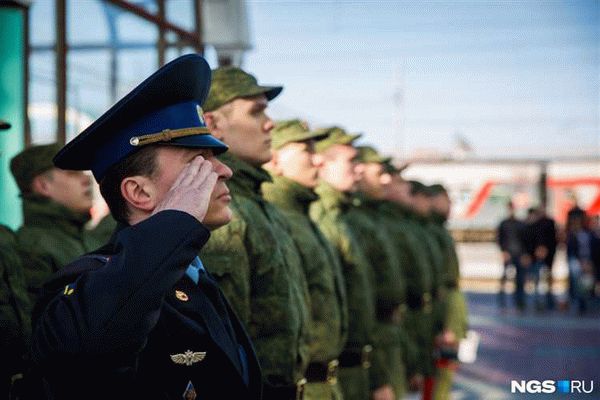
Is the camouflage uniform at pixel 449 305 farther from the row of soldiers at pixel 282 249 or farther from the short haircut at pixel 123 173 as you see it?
the short haircut at pixel 123 173

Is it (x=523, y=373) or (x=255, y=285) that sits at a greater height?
(x=255, y=285)

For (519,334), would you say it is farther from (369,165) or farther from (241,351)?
(241,351)

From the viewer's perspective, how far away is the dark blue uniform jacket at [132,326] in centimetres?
170

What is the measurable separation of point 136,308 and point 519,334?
1289 cm

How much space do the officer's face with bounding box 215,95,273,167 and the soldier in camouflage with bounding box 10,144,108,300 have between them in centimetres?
105

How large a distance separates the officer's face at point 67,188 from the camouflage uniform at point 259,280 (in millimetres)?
1250

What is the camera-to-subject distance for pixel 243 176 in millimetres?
3500

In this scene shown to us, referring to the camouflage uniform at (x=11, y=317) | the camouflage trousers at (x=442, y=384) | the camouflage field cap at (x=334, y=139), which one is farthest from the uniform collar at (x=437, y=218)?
the camouflage uniform at (x=11, y=317)

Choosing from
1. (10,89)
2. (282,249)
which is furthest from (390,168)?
(282,249)

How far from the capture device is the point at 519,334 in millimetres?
14102

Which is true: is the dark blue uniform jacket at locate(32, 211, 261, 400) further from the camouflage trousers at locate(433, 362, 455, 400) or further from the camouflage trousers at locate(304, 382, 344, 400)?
the camouflage trousers at locate(433, 362, 455, 400)

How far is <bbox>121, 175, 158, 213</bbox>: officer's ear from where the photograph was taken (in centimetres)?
200

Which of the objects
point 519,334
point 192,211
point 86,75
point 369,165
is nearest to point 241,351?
point 192,211

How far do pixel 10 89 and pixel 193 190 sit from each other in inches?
128
